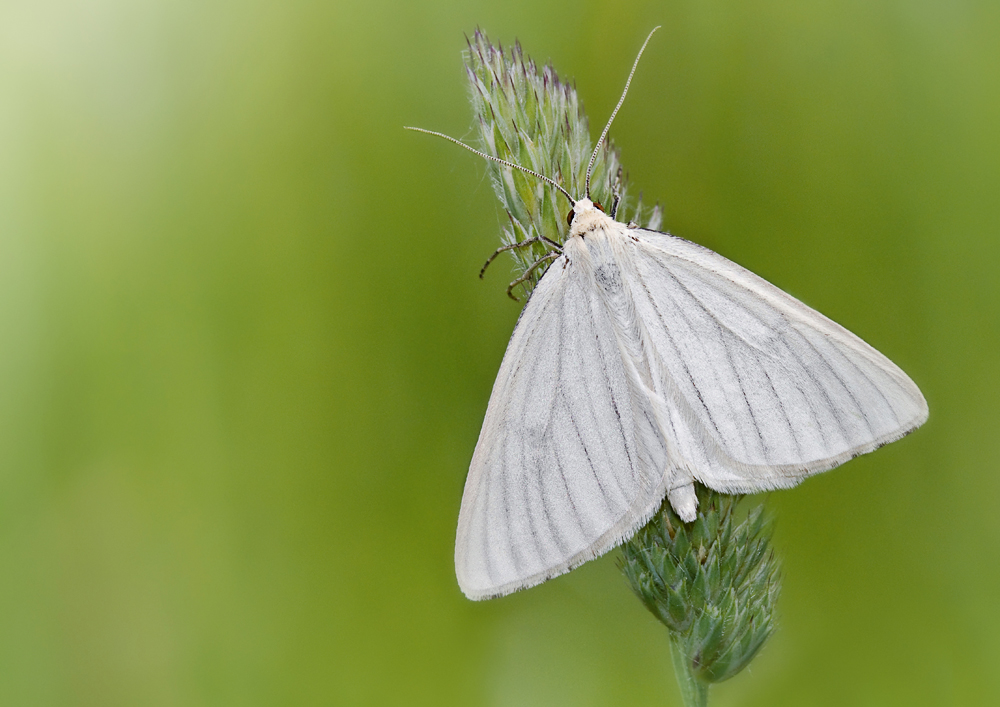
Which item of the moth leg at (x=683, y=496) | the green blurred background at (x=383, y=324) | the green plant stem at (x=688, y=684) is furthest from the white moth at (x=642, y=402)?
the green blurred background at (x=383, y=324)

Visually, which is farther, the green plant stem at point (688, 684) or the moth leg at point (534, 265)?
the moth leg at point (534, 265)

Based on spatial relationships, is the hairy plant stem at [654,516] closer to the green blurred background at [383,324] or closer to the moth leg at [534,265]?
the moth leg at [534,265]

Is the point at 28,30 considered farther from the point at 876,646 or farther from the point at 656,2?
the point at 876,646

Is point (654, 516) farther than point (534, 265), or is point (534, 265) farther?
point (534, 265)

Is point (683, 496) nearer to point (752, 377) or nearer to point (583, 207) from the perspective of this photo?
point (752, 377)

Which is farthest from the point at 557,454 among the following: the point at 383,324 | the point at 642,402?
the point at 383,324

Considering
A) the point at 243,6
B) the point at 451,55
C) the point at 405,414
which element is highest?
the point at 243,6

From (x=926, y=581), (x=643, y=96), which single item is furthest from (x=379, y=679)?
(x=643, y=96)

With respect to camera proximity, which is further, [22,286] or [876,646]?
[22,286]
